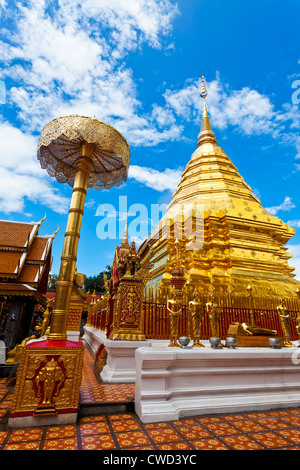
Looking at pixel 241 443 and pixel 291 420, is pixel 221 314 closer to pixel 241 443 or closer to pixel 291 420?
pixel 291 420

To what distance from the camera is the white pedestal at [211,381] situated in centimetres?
301

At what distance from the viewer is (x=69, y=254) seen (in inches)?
132

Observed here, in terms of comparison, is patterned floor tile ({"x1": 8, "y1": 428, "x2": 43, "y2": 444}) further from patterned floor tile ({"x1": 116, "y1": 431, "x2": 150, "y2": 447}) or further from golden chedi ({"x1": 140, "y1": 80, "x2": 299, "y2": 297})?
golden chedi ({"x1": 140, "y1": 80, "x2": 299, "y2": 297})

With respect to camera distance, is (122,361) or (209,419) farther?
(122,361)

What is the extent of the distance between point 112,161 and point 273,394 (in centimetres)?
449

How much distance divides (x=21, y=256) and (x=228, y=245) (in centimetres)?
779

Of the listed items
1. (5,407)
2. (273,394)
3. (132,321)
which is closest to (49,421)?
(5,407)

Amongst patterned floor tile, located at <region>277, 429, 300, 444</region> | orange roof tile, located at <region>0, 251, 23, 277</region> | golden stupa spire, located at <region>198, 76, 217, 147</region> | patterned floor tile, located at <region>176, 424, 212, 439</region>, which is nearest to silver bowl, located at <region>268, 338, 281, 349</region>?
patterned floor tile, located at <region>277, 429, 300, 444</region>

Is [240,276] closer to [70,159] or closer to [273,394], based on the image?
[273,394]

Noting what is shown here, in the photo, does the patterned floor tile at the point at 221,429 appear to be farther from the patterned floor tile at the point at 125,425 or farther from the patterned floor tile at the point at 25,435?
the patterned floor tile at the point at 25,435

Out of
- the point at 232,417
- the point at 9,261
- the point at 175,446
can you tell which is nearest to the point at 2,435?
the point at 175,446

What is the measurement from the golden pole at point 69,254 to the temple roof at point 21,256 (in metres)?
5.20

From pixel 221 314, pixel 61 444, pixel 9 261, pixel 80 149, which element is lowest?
pixel 61 444

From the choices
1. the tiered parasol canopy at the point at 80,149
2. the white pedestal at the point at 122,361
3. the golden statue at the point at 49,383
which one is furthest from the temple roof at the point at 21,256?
the golden statue at the point at 49,383
